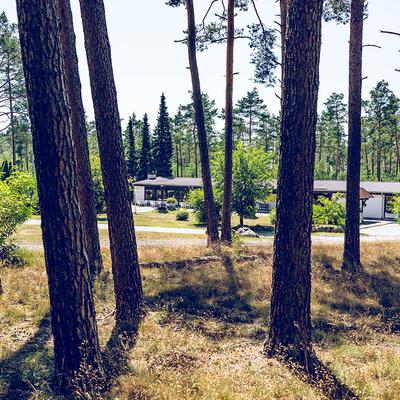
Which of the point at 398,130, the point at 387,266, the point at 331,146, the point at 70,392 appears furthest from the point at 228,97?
the point at 331,146

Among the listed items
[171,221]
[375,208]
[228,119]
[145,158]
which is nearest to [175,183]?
[145,158]

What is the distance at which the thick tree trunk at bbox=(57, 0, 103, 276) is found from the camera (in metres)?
9.00

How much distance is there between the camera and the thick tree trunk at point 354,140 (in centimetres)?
1049

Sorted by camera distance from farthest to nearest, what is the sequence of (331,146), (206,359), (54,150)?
(331,146), (206,359), (54,150)

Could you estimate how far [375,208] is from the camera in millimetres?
37750

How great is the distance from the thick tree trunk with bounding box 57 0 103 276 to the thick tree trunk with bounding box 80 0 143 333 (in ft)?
7.90

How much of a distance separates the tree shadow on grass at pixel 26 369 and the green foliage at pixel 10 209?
439 centimetres

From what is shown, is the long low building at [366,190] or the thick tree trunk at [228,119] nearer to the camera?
the thick tree trunk at [228,119]

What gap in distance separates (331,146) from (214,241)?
55152 mm

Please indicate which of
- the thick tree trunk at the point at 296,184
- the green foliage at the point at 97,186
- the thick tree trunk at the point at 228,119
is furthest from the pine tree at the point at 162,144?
the thick tree trunk at the point at 296,184

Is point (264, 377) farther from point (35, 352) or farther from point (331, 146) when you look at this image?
point (331, 146)

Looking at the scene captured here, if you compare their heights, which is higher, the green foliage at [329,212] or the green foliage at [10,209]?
the green foliage at [10,209]

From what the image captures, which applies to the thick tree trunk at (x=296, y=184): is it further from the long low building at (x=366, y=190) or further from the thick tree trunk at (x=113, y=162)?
the long low building at (x=366, y=190)

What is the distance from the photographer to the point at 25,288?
27.3 ft
